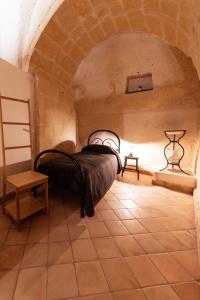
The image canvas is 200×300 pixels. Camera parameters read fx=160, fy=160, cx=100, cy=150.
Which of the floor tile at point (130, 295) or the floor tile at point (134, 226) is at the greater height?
the floor tile at point (134, 226)

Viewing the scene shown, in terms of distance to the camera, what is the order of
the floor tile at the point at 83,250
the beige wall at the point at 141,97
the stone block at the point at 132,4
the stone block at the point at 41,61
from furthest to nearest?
the beige wall at the point at 141,97 → the stone block at the point at 41,61 → the stone block at the point at 132,4 → the floor tile at the point at 83,250

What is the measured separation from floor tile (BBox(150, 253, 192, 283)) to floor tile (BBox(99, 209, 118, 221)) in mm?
667

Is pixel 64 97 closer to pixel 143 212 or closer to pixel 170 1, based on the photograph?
pixel 170 1

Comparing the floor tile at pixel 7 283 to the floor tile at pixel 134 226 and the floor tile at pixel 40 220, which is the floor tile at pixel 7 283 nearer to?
the floor tile at pixel 40 220

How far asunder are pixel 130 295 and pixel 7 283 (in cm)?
87

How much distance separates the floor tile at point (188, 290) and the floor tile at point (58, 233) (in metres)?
1.03

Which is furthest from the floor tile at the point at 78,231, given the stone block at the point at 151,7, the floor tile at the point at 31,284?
the stone block at the point at 151,7

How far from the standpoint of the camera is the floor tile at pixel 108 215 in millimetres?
2010

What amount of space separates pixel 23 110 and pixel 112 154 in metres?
1.87

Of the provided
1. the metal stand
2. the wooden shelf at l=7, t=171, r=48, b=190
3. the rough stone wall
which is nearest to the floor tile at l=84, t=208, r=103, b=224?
the wooden shelf at l=7, t=171, r=48, b=190

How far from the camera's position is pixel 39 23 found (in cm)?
242

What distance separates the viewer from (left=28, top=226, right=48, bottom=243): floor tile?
62.6 inches

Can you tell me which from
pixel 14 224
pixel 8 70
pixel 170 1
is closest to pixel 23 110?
pixel 8 70

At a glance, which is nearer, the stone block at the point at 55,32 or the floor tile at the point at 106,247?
the floor tile at the point at 106,247
